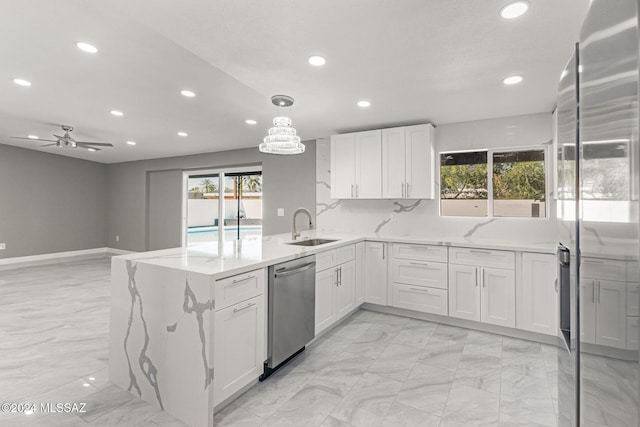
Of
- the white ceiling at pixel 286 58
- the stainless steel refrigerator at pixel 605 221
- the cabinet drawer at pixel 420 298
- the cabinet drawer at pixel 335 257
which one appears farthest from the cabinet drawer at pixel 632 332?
the cabinet drawer at pixel 420 298

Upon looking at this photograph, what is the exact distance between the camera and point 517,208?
11.9 feet

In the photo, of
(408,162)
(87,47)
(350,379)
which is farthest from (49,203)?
(350,379)

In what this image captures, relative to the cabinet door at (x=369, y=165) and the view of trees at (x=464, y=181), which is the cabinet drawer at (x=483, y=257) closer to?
the view of trees at (x=464, y=181)

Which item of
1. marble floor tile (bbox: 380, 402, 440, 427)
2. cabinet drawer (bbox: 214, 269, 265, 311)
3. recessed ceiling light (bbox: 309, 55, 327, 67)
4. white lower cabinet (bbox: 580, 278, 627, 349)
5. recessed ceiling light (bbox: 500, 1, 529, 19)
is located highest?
recessed ceiling light (bbox: 309, 55, 327, 67)

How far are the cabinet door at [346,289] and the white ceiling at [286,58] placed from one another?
70.4 inches

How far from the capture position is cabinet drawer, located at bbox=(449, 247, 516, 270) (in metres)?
3.08

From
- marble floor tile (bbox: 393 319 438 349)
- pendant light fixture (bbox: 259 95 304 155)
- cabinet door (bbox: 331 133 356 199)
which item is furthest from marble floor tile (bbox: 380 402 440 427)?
cabinet door (bbox: 331 133 356 199)

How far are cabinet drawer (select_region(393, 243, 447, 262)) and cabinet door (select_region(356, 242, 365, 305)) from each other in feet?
1.29

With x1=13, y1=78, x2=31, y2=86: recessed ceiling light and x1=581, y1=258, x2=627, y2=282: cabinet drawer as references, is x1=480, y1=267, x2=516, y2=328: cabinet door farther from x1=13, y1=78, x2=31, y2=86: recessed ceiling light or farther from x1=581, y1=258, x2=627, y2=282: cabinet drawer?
x1=13, y1=78, x2=31, y2=86: recessed ceiling light

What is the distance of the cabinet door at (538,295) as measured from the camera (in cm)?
290

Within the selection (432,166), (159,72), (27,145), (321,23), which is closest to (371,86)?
(321,23)

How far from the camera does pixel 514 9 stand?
5.53ft

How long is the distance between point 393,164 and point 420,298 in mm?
1658

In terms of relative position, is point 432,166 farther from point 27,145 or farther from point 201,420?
point 27,145
